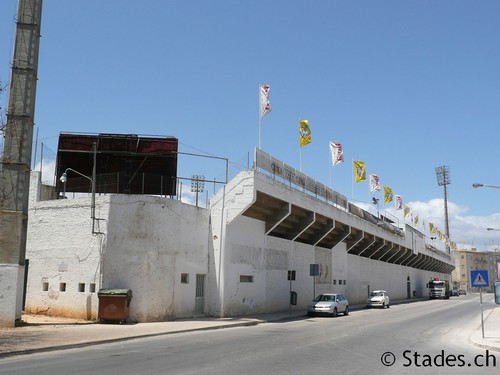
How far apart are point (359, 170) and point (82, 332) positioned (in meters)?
34.9

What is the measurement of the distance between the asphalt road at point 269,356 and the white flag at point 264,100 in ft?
50.9

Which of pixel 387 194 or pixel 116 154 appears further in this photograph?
pixel 387 194

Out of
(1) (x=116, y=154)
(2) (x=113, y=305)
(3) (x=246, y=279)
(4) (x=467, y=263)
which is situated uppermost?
(1) (x=116, y=154)

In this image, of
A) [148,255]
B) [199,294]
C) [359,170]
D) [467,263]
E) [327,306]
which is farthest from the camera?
[467,263]

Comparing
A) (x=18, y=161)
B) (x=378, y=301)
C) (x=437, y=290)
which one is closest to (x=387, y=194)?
(x=378, y=301)

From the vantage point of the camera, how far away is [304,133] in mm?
34375

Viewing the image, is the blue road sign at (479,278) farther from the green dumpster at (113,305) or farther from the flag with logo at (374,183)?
the flag with logo at (374,183)

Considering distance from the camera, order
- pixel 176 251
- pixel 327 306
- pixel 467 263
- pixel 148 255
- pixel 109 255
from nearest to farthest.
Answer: pixel 109 255 → pixel 148 255 → pixel 176 251 → pixel 327 306 → pixel 467 263

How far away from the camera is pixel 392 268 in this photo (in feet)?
226

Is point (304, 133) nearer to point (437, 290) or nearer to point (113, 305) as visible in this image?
point (113, 305)

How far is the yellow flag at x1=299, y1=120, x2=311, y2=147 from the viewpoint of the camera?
3419 centimetres

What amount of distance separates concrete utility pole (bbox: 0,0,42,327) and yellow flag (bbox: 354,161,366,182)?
3283cm

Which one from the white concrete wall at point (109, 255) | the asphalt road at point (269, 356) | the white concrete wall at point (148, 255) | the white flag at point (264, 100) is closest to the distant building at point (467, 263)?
the white flag at point (264, 100)

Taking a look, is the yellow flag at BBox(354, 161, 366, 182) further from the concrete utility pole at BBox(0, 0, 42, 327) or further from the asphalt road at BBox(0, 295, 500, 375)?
the concrete utility pole at BBox(0, 0, 42, 327)
